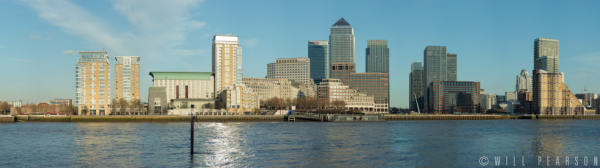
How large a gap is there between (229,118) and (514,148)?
394 feet

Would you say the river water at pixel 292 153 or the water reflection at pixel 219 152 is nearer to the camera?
the river water at pixel 292 153

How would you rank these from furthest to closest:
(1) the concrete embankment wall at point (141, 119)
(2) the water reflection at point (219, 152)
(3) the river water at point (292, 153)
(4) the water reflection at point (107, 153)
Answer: (1) the concrete embankment wall at point (141, 119) < (2) the water reflection at point (219, 152) < (3) the river water at point (292, 153) < (4) the water reflection at point (107, 153)

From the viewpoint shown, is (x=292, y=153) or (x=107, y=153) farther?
(x=292, y=153)

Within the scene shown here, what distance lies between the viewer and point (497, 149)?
70.4 meters

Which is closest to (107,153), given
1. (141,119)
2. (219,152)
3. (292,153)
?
(219,152)

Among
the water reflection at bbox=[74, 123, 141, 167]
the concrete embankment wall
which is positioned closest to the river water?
the water reflection at bbox=[74, 123, 141, 167]

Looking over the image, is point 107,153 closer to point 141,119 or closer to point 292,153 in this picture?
point 292,153

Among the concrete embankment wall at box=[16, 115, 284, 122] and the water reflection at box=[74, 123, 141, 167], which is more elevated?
the water reflection at box=[74, 123, 141, 167]

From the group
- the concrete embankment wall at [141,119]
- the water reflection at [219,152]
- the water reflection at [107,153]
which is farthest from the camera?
the concrete embankment wall at [141,119]

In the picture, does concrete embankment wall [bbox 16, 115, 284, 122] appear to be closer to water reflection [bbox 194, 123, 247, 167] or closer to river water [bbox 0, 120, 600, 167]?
river water [bbox 0, 120, 600, 167]

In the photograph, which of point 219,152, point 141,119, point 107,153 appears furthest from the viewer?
point 141,119

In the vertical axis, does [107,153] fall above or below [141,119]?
above

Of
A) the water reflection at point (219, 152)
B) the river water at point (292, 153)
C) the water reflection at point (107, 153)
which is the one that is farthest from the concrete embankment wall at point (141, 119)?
the water reflection at point (219, 152)

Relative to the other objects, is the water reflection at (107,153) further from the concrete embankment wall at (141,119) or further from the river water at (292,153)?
the concrete embankment wall at (141,119)
